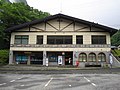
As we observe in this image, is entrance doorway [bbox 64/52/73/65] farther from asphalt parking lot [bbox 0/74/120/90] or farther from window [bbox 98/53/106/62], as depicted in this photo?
asphalt parking lot [bbox 0/74/120/90]

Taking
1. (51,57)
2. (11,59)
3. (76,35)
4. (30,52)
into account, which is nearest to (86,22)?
(76,35)

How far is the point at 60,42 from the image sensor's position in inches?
1454

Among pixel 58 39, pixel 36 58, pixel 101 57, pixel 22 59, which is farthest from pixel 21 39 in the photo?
pixel 101 57

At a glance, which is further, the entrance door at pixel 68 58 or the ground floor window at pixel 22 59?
the entrance door at pixel 68 58

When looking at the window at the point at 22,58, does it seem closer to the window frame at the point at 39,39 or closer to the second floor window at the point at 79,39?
the window frame at the point at 39,39

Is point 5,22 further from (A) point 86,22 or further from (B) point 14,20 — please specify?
(A) point 86,22

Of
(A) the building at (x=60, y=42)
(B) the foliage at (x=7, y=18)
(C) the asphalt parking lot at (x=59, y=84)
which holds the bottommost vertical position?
(C) the asphalt parking lot at (x=59, y=84)

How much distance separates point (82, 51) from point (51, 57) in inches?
236

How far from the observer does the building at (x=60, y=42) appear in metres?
36.3

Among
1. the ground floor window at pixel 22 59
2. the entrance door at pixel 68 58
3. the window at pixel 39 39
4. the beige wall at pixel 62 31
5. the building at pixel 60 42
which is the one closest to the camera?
the building at pixel 60 42

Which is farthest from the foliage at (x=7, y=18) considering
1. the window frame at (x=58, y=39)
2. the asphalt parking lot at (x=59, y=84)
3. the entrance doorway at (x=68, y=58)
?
the asphalt parking lot at (x=59, y=84)

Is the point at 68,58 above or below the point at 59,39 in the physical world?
below

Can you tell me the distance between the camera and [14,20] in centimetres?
4328

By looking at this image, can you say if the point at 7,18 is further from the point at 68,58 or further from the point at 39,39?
the point at 68,58
